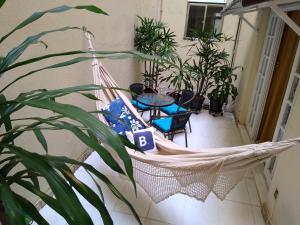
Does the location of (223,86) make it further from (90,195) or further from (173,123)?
(90,195)

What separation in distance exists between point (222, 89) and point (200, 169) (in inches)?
112

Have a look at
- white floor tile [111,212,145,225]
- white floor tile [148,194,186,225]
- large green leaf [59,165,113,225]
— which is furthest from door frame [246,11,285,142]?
large green leaf [59,165,113,225]

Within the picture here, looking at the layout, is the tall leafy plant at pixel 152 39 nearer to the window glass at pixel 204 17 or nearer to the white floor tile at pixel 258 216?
the window glass at pixel 204 17

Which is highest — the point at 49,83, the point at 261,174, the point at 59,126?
the point at 59,126

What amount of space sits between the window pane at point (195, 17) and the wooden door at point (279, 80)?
6.81 feet

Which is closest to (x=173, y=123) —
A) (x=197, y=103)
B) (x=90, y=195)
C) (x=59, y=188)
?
(x=197, y=103)

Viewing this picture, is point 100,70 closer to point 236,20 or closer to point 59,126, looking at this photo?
point 59,126

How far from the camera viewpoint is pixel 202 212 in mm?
2035

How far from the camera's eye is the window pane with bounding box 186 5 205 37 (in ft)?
14.9

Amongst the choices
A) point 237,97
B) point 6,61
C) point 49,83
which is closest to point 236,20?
point 237,97

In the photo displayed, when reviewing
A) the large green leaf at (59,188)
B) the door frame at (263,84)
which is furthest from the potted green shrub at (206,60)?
the large green leaf at (59,188)

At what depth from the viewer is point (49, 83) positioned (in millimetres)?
1972

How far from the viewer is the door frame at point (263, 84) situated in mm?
2922

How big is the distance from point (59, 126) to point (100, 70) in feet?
6.45
